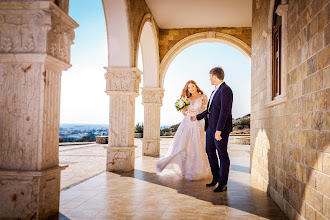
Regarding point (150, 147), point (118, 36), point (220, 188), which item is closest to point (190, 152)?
point (220, 188)

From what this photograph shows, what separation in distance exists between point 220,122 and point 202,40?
718 centimetres

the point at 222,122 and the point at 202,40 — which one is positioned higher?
the point at 202,40

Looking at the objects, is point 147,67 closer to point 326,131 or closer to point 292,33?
point 292,33

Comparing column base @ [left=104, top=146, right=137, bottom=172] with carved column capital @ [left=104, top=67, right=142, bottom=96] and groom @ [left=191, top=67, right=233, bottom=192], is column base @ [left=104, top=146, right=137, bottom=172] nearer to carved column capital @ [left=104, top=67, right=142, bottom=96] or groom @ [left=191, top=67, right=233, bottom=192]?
carved column capital @ [left=104, top=67, right=142, bottom=96]

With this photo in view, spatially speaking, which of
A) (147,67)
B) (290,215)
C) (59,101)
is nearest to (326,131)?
(290,215)

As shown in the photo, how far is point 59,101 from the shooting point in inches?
134

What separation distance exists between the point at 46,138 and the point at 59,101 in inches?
17.6

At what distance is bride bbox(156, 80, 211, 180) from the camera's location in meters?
5.79

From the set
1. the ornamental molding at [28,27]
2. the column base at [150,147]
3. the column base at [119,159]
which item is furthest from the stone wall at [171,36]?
the ornamental molding at [28,27]

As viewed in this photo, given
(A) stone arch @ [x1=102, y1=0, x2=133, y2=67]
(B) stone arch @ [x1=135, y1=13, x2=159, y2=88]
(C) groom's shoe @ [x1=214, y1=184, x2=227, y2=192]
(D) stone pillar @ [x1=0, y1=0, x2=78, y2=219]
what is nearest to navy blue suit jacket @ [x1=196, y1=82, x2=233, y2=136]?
(C) groom's shoe @ [x1=214, y1=184, x2=227, y2=192]

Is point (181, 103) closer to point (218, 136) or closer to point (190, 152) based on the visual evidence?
point (190, 152)

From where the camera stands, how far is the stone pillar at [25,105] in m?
3.01

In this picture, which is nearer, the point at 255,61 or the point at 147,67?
the point at 255,61

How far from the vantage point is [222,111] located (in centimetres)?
444
